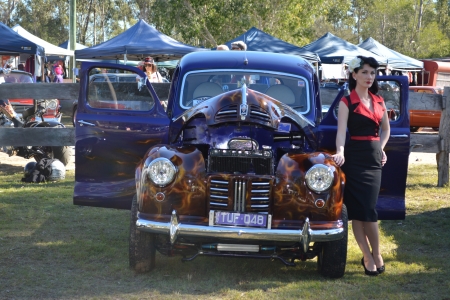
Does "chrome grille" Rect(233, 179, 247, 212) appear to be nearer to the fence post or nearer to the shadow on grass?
the shadow on grass

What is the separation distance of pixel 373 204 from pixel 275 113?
3.64ft

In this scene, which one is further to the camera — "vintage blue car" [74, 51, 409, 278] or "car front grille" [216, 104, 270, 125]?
"car front grille" [216, 104, 270, 125]

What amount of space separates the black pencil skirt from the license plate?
919 millimetres

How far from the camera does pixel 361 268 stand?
19.5 ft

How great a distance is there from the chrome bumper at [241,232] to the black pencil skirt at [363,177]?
0.63 meters

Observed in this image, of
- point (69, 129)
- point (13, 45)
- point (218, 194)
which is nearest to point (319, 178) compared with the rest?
point (218, 194)

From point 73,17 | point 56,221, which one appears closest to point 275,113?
point 56,221

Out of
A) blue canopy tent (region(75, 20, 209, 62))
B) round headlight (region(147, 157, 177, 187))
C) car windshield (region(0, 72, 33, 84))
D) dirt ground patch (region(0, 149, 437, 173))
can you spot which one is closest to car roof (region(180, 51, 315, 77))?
round headlight (region(147, 157, 177, 187))

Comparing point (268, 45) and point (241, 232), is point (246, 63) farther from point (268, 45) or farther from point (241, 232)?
point (268, 45)

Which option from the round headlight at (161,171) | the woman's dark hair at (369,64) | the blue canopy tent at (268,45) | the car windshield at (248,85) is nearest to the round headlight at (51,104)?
the car windshield at (248,85)

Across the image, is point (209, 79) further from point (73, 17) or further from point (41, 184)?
point (73, 17)

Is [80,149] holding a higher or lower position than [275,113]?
lower

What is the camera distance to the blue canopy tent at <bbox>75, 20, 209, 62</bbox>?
2045 cm

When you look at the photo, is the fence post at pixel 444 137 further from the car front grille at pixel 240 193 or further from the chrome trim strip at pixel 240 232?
the car front grille at pixel 240 193
